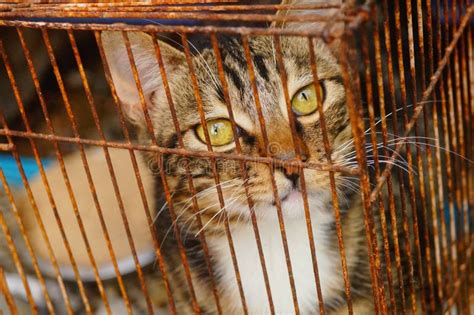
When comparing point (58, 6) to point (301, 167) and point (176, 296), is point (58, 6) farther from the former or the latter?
point (176, 296)

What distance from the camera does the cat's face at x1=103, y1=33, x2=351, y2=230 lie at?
3.61ft

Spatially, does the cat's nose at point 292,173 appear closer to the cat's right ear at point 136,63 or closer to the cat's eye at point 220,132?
the cat's eye at point 220,132

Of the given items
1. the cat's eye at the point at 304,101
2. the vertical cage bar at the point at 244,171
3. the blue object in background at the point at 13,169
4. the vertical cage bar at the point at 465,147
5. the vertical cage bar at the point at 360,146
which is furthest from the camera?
the blue object in background at the point at 13,169

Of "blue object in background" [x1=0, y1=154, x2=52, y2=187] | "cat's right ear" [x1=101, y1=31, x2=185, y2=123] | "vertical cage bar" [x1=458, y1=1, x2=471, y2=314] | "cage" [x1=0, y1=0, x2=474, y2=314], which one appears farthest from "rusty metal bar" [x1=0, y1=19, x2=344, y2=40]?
"blue object in background" [x1=0, y1=154, x2=52, y2=187]

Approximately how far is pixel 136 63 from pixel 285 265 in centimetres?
49

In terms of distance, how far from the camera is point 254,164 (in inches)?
43.4

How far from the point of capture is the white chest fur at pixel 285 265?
1.27m

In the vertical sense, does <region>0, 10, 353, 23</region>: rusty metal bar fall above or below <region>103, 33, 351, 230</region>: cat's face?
above

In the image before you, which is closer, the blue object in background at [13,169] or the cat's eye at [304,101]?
the cat's eye at [304,101]

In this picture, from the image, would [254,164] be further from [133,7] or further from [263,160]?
[133,7]

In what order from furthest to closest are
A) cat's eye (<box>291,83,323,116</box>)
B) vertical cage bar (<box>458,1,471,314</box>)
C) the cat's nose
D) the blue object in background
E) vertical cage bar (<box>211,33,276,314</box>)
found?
the blue object in background → vertical cage bar (<box>458,1,471,314</box>) → cat's eye (<box>291,83,323,116</box>) → the cat's nose → vertical cage bar (<box>211,33,276,314</box>)

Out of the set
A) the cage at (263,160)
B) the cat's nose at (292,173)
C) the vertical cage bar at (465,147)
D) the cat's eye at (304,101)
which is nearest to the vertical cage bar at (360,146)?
the cage at (263,160)

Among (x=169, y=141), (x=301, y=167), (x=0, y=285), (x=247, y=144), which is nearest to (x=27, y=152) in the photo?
(x=0, y=285)

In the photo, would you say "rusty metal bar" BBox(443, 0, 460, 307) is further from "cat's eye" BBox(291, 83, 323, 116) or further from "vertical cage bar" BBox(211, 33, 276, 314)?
"vertical cage bar" BBox(211, 33, 276, 314)
